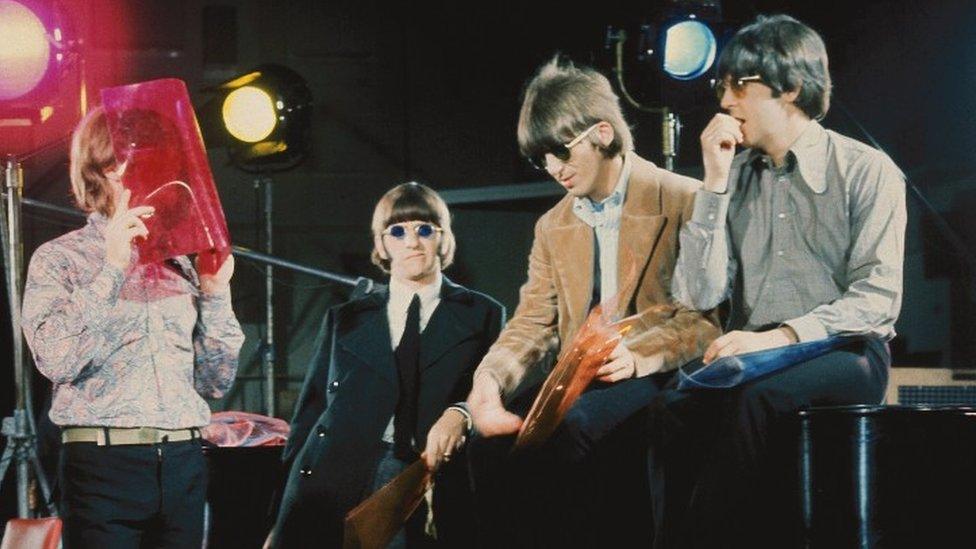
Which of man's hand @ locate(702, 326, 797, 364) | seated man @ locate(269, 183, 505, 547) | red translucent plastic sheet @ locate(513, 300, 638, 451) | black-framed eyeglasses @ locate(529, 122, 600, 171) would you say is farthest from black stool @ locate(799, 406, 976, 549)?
seated man @ locate(269, 183, 505, 547)

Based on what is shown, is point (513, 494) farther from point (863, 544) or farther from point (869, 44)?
point (869, 44)

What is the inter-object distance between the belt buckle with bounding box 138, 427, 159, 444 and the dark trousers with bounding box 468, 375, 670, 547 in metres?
0.83

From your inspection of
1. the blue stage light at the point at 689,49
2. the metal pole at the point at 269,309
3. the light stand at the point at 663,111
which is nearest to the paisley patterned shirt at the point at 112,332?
the light stand at the point at 663,111

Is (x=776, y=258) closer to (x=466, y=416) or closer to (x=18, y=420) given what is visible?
(x=466, y=416)

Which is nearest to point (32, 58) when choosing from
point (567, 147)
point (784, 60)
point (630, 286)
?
point (567, 147)

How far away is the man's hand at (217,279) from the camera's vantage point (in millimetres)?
3439

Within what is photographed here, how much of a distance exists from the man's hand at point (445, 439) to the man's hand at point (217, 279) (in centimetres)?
73

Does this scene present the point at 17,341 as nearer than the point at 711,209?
No

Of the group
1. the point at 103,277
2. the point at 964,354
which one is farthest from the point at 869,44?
the point at 103,277

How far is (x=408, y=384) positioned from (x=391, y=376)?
2.3 inches

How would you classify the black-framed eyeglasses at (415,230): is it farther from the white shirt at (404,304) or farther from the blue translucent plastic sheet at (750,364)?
the blue translucent plastic sheet at (750,364)

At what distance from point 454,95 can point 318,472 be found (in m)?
3.34

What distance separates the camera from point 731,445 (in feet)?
9.29

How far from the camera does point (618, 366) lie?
3.21 meters
